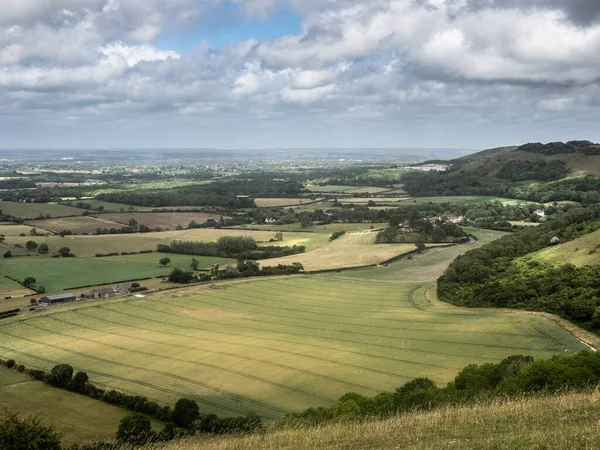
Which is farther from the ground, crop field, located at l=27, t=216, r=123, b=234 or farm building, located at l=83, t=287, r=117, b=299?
crop field, located at l=27, t=216, r=123, b=234

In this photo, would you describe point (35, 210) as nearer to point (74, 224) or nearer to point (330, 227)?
point (74, 224)

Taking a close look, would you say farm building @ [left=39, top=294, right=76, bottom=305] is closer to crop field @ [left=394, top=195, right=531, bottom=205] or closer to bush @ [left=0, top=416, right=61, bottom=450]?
bush @ [left=0, top=416, right=61, bottom=450]

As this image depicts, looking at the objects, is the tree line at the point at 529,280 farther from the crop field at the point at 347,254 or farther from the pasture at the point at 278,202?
the pasture at the point at 278,202

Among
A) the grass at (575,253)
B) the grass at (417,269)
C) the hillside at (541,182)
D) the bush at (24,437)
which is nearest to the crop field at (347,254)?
the grass at (417,269)

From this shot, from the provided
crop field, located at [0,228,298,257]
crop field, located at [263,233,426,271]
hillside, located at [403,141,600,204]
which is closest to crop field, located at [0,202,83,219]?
crop field, located at [0,228,298,257]

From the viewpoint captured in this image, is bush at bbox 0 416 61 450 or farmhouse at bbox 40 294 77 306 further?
farmhouse at bbox 40 294 77 306

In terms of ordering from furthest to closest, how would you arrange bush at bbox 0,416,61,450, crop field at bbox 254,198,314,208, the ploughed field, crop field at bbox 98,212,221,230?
crop field at bbox 254,198,314,208 < crop field at bbox 98,212,221,230 < the ploughed field < bush at bbox 0,416,61,450
